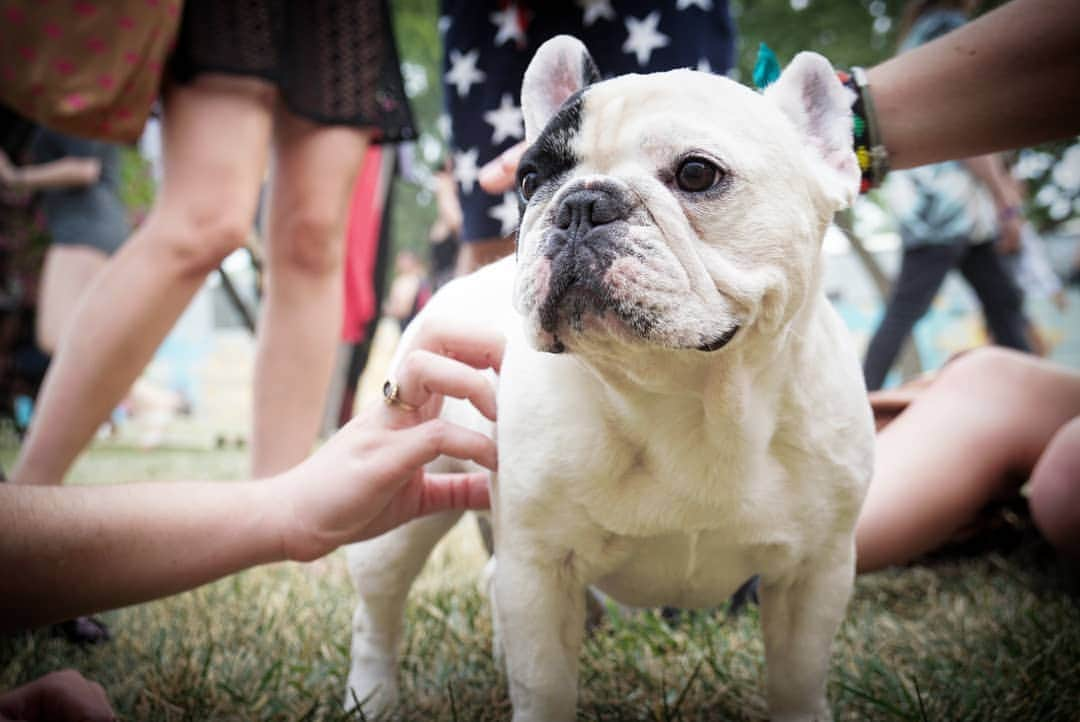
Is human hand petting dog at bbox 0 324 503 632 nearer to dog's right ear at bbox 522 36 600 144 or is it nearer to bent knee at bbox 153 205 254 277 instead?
dog's right ear at bbox 522 36 600 144

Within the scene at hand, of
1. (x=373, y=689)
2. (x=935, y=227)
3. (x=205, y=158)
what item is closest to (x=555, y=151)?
(x=373, y=689)

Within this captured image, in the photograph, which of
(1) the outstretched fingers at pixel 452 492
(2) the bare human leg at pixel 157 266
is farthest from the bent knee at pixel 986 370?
(2) the bare human leg at pixel 157 266

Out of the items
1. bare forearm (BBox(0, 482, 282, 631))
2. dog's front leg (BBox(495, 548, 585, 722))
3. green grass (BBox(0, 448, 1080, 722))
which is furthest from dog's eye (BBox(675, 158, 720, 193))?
green grass (BBox(0, 448, 1080, 722))

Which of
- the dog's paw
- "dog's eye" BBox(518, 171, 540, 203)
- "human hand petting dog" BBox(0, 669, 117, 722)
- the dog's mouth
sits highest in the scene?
"dog's eye" BBox(518, 171, 540, 203)

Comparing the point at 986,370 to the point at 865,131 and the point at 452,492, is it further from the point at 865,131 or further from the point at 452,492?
the point at 452,492

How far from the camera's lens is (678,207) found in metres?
1.22

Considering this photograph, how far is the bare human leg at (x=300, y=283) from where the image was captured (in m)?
2.76

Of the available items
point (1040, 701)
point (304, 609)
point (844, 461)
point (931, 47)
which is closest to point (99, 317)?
point (304, 609)

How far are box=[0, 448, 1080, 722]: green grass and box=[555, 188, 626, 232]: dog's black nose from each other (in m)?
0.94

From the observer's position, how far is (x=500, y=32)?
1900mm

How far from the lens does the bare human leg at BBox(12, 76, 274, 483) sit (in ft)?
7.89

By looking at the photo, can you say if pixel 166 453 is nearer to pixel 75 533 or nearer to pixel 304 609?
pixel 304 609

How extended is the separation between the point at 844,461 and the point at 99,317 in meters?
2.04

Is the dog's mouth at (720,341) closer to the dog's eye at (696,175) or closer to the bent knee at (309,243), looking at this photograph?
the dog's eye at (696,175)
